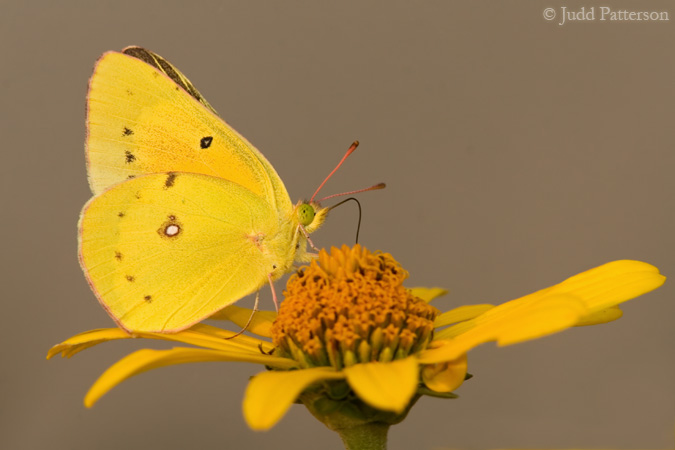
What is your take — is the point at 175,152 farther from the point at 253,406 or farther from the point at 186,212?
the point at 253,406

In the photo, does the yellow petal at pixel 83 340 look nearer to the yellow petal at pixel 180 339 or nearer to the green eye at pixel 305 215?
the yellow petal at pixel 180 339

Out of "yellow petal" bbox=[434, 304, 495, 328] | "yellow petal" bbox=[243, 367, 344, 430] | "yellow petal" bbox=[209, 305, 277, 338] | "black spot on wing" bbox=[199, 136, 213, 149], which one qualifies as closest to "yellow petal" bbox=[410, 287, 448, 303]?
"yellow petal" bbox=[434, 304, 495, 328]

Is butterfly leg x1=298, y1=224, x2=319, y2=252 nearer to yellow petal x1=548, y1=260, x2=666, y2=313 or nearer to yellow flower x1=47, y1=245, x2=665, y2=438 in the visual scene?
yellow flower x1=47, y1=245, x2=665, y2=438

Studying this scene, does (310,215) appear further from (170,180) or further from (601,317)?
(601,317)

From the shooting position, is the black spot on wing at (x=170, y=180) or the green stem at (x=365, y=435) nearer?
the green stem at (x=365, y=435)

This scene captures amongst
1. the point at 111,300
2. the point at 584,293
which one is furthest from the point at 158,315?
the point at 584,293

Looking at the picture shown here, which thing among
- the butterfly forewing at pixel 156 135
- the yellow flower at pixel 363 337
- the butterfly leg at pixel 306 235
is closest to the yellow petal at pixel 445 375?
the yellow flower at pixel 363 337
